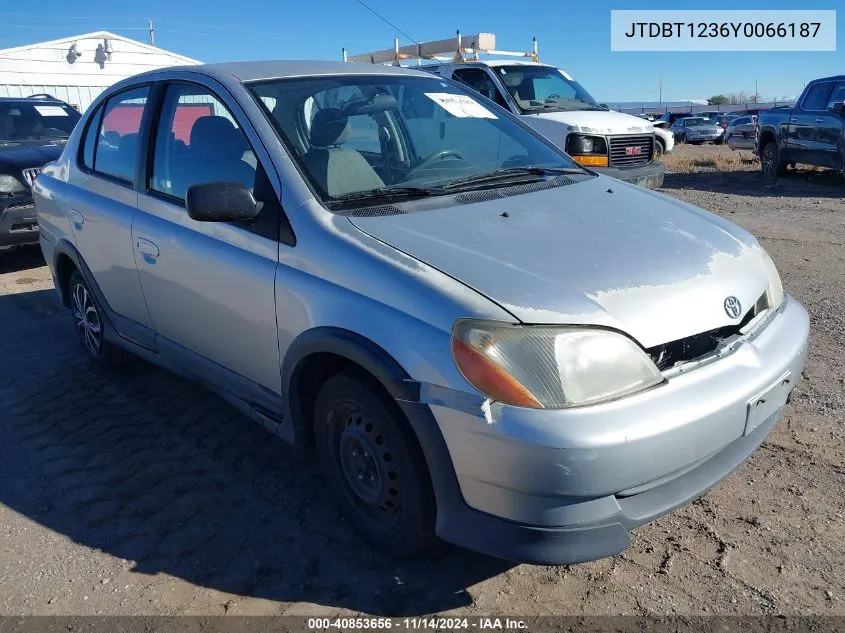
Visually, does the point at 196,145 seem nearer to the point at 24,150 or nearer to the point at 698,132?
the point at 24,150

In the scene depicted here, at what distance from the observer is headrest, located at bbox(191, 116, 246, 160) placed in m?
3.13

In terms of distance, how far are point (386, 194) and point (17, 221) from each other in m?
5.69

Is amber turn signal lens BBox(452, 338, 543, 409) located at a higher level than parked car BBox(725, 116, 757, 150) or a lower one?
higher

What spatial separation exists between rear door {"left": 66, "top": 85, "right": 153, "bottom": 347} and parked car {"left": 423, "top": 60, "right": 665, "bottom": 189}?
16.5ft

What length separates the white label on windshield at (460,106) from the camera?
12.2ft

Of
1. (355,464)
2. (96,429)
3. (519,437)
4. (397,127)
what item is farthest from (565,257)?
(96,429)

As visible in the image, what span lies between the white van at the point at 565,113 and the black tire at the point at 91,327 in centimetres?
483

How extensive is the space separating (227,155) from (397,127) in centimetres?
84

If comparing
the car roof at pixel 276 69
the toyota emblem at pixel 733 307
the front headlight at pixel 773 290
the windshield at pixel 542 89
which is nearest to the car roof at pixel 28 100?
the windshield at pixel 542 89

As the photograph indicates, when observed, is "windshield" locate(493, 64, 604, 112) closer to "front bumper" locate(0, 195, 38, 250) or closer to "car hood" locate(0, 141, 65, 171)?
"car hood" locate(0, 141, 65, 171)

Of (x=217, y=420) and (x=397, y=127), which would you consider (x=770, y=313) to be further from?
(x=217, y=420)

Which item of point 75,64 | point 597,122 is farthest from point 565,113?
point 75,64

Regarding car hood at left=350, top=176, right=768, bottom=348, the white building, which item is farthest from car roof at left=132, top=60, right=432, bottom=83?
the white building

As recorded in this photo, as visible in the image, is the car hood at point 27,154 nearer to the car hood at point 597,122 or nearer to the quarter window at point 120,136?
the quarter window at point 120,136
